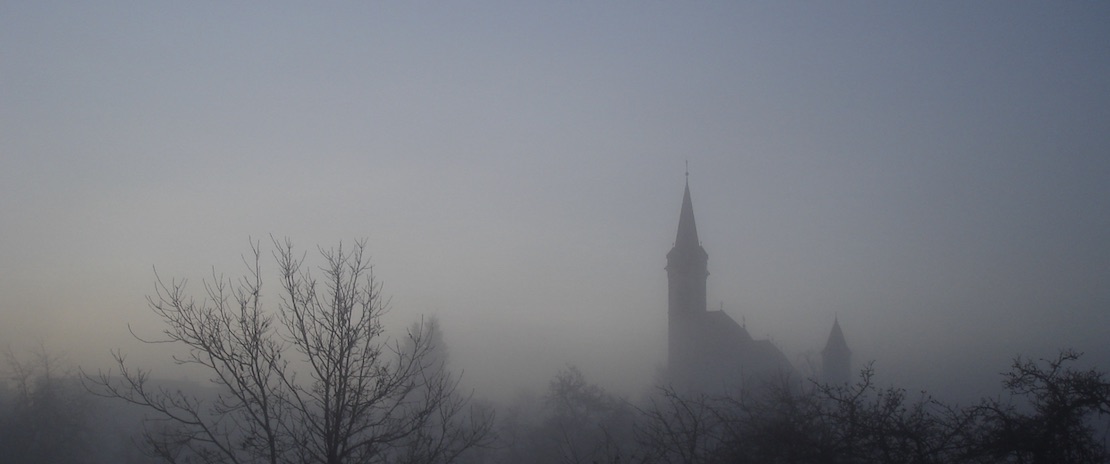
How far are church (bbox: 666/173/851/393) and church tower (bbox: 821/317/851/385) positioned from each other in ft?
36.6

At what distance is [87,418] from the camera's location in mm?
37688

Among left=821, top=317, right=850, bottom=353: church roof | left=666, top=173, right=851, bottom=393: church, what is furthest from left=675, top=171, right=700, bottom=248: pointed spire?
left=821, top=317, right=850, bottom=353: church roof

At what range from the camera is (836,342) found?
73.2m

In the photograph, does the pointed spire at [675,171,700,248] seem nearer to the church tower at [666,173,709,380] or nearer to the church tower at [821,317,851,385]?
the church tower at [666,173,709,380]

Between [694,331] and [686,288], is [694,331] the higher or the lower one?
the lower one

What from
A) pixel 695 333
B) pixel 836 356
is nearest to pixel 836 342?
pixel 836 356

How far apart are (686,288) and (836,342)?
22876 millimetres

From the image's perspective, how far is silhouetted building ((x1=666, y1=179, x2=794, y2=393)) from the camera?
196 ft

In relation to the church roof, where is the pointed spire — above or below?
above

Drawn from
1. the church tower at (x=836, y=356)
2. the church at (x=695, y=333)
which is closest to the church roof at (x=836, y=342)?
the church tower at (x=836, y=356)

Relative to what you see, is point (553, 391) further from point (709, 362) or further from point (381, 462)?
point (381, 462)

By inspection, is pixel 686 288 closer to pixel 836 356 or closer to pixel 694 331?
pixel 694 331

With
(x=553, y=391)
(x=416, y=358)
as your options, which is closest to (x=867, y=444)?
(x=416, y=358)

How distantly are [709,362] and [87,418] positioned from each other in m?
43.8
